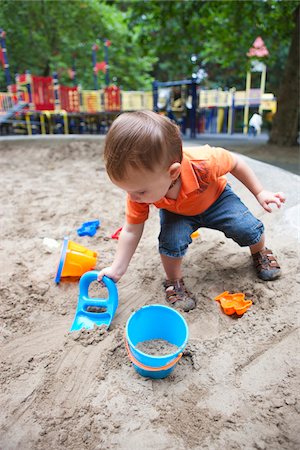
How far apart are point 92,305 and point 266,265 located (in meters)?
0.85

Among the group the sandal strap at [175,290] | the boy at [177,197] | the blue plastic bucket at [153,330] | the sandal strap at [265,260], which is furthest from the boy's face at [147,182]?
the sandal strap at [265,260]

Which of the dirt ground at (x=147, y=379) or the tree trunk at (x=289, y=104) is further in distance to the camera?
the tree trunk at (x=289, y=104)

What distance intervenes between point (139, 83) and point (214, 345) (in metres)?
14.9

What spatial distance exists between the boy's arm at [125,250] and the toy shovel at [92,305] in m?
0.04

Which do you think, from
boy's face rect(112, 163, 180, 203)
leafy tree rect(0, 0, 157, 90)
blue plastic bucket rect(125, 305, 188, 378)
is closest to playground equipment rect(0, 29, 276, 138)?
leafy tree rect(0, 0, 157, 90)

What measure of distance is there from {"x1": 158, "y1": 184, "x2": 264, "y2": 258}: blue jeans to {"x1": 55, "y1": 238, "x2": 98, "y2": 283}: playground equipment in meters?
0.46

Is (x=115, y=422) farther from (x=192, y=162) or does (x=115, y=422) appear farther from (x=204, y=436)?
(x=192, y=162)

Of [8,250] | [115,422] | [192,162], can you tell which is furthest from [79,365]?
[8,250]

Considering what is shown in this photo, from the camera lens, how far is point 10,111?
8430mm

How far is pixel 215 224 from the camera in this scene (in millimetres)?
1740

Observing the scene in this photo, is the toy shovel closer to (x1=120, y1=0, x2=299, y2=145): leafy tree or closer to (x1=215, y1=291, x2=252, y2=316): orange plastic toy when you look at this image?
(x1=215, y1=291, x2=252, y2=316): orange plastic toy

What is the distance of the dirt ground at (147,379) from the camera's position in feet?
3.30

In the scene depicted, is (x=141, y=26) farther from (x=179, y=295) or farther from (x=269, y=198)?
(x=179, y=295)

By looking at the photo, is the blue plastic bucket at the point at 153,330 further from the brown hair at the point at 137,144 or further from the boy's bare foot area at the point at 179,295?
the brown hair at the point at 137,144
